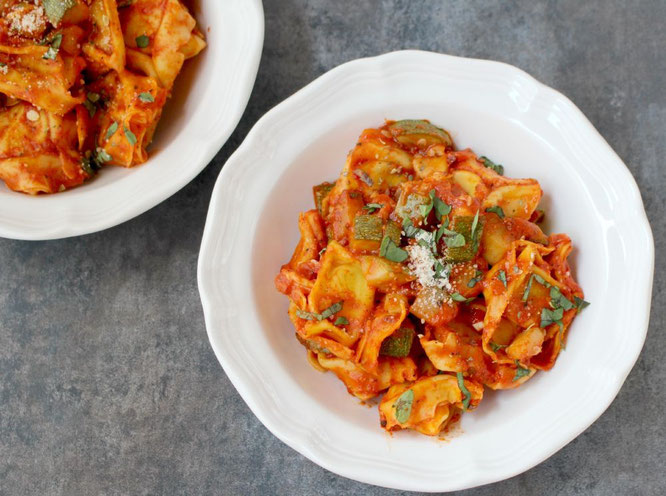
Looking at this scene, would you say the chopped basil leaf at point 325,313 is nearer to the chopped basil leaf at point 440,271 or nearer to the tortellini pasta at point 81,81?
the chopped basil leaf at point 440,271

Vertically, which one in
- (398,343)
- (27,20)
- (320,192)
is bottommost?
(398,343)

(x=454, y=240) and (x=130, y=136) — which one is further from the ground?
(x=454, y=240)

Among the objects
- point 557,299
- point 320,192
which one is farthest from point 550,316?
point 320,192

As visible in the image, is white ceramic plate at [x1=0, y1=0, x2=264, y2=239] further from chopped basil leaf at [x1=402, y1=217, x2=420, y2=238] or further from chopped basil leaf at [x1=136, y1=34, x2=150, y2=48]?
chopped basil leaf at [x1=402, y1=217, x2=420, y2=238]

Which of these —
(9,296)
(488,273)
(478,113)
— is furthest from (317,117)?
(9,296)

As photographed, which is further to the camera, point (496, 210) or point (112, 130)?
point (112, 130)

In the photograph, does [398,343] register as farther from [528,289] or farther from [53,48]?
[53,48]

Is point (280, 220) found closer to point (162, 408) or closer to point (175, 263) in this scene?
point (175, 263)
